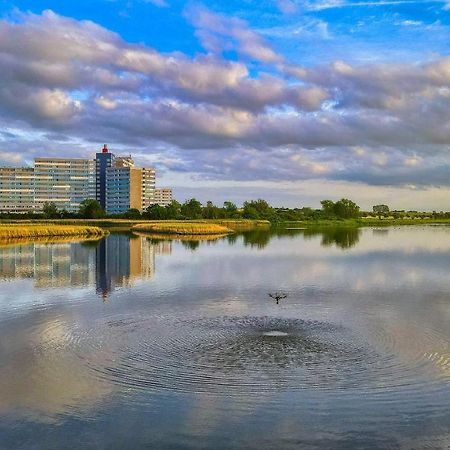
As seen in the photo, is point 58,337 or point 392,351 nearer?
point 392,351

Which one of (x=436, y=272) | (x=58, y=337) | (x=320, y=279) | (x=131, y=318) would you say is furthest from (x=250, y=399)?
(x=436, y=272)

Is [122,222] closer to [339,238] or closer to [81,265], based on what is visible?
[339,238]

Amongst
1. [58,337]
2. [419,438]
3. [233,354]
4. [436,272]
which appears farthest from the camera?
[436,272]

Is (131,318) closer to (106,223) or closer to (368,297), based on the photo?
(368,297)

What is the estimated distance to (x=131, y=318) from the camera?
25.3 meters

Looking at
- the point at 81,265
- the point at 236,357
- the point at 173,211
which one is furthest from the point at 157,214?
the point at 236,357

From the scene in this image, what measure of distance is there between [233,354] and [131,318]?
794cm

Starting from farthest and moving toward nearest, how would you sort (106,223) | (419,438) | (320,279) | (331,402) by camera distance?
(106,223)
(320,279)
(331,402)
(419,438)

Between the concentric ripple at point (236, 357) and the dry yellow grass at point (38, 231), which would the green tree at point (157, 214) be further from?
the concentric ripple at point (236, 357)

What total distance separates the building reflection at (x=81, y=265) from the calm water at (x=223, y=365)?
98 centimetres

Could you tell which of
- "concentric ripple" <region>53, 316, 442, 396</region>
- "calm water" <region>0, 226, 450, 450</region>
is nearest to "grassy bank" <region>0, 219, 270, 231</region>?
"calm water" <region>0, 226, 450, 450</region>

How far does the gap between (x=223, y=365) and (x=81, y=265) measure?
32997 millimetres

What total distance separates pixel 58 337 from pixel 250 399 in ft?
33.6

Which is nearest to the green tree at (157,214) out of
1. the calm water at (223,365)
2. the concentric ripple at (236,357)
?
the calm water at (223,365)
